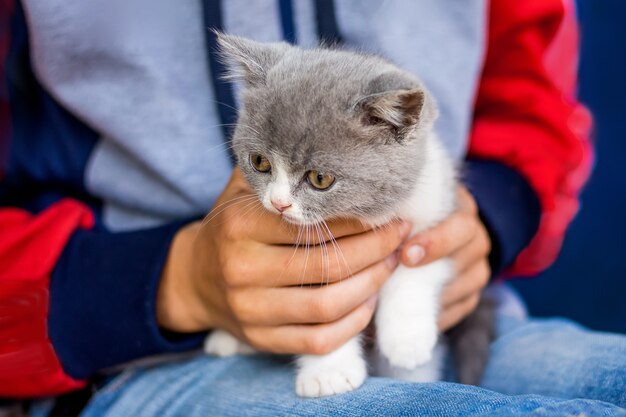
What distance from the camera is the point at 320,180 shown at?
97 centimetres

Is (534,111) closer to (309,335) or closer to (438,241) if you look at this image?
(438,241)

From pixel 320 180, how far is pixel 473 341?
1.76 feet

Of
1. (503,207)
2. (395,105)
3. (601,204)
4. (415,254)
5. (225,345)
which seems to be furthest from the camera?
(601,204)

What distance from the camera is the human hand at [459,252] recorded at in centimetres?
A: 112

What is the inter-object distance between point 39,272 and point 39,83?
1.44 ft

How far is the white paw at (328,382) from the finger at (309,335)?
44 mm

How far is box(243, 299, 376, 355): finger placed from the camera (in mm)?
1035

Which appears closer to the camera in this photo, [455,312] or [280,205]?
[280,205]

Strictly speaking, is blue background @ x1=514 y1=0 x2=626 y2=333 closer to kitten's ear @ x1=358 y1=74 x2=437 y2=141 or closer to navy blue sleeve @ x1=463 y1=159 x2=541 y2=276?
navy blue sleeve @ x1=463 y1=159 x2=541 y2=276

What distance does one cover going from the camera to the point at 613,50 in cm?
184

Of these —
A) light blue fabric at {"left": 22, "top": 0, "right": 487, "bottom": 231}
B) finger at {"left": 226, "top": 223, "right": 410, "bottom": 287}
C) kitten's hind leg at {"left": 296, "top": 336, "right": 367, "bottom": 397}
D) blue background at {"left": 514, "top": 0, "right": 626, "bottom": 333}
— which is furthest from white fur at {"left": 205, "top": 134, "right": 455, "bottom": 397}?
blue background at {"left": 514, "top": 0, "right": 626, "bottom": 333}

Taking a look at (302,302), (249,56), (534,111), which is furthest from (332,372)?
(534,111)

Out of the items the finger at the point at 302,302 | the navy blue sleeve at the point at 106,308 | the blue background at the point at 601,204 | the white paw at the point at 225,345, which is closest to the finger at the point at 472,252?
the finger at the point at 302,302

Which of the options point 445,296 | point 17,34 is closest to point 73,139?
point 17,34
